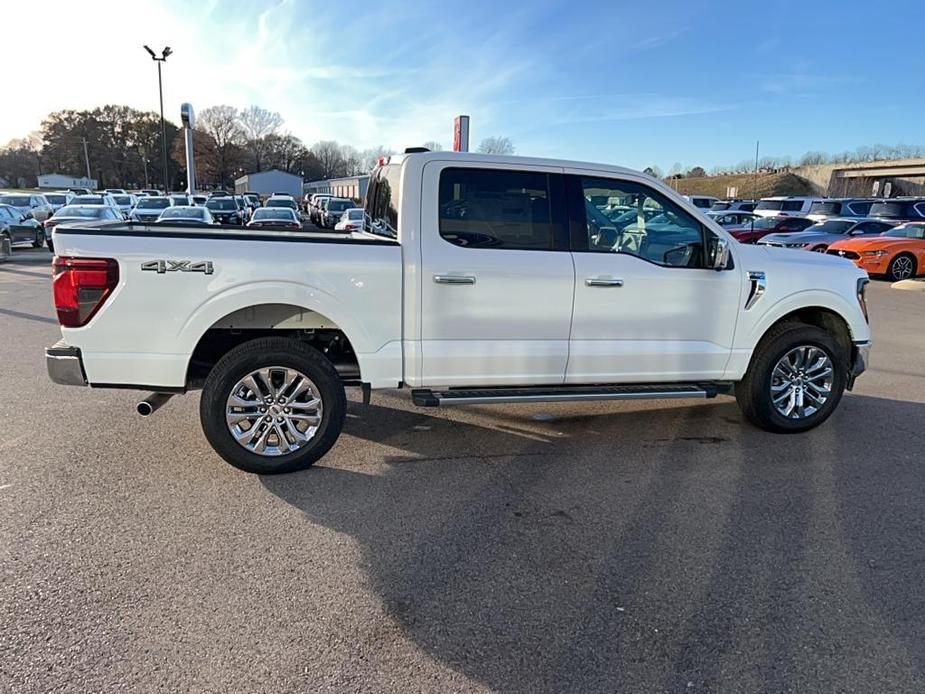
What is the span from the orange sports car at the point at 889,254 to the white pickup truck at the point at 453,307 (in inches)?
515

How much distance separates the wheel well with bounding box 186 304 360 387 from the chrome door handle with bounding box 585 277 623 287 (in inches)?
68.3

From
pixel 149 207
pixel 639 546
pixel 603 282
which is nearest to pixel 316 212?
pixel 149 207

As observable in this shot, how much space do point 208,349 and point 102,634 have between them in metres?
2.25

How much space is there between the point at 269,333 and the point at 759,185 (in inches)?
3807

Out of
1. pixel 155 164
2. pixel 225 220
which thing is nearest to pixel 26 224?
pixel 225 220

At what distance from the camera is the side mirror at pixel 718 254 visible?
4.68m

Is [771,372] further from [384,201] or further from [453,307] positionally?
[384,201]

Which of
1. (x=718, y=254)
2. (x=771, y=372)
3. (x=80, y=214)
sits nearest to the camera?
(x=718, y=254)

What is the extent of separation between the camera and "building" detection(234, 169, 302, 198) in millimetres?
97688

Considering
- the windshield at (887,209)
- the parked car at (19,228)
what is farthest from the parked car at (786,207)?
the parked car at (19,228)

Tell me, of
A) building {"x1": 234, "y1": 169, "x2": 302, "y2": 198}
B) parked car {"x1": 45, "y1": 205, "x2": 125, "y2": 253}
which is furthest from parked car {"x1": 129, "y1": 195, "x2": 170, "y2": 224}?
building {"x1": 234, "y1": 169, "x2": 302, "y2": 198}

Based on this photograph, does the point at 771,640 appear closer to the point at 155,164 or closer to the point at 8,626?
the point at 8,626

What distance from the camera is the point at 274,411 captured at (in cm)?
420

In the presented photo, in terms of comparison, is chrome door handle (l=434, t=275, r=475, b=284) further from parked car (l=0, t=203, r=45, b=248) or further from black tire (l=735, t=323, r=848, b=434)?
parked car (l=0, t=203, r=45, b=248)
